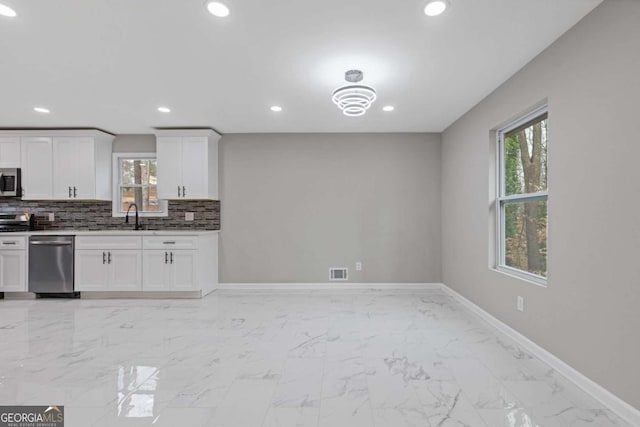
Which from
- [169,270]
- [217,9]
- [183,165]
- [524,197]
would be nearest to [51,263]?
[169,270]

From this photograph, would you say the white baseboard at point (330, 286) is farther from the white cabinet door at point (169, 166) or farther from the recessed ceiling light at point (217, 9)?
the recessed ceiling light at point (217, 9)

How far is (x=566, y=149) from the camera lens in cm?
229

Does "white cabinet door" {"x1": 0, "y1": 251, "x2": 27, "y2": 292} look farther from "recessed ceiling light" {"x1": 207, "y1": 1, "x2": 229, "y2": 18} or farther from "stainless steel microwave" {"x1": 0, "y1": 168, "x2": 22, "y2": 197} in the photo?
"recessed ceiling light" {"x1": 207, "y1": 1, "x2": 229, "y2": 18}

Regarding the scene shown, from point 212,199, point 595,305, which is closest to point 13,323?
point 212,199

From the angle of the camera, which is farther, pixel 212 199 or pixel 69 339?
pixel 212 199

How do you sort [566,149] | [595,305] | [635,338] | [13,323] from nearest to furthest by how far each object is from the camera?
[635,338] < [595,305] < [566,149] < [13,323]

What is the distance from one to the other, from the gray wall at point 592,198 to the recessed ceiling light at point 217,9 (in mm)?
2301

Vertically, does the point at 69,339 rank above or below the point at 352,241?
below

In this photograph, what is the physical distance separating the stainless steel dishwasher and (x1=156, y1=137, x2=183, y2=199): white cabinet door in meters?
1.43

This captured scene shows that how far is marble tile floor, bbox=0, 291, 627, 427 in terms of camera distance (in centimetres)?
187

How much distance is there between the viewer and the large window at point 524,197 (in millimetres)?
2738

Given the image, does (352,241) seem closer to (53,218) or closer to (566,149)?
(566,149)

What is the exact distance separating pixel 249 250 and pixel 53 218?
3112 mm

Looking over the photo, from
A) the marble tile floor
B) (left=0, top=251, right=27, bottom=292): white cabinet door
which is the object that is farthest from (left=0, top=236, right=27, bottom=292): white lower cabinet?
the marble tile floor
